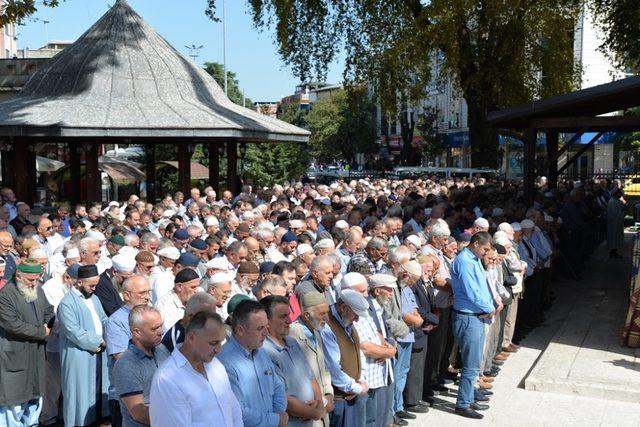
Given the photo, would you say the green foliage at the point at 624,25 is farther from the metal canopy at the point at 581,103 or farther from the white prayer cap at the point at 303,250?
the white prayer cap at the point at 303,250

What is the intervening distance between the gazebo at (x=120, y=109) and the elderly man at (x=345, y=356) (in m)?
14.9

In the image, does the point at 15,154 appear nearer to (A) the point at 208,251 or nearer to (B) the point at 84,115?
(B) the point at 84,115

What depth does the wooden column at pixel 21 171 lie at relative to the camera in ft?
72.0

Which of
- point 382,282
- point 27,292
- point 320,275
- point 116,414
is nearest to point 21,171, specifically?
point 27,292

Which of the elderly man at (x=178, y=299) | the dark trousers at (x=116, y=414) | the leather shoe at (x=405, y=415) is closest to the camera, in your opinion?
the dark trousers at (x=116, y=414)

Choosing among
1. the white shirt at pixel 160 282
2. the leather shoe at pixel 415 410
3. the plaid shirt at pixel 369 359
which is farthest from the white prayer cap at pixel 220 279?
the leather shoe at pixel 415 410

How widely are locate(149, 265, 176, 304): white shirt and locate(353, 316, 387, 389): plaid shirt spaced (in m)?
2.27

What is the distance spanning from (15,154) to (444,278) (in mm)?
16795

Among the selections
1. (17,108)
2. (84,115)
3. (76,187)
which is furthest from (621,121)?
(76,187)

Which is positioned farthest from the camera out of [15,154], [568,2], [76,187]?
[76,187]

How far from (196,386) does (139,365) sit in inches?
39.8

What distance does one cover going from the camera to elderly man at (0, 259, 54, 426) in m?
7.17

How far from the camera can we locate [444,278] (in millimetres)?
8914

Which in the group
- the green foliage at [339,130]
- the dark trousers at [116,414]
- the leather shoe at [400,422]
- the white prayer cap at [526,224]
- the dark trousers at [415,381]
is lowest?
the leather shoe at [400,422]
